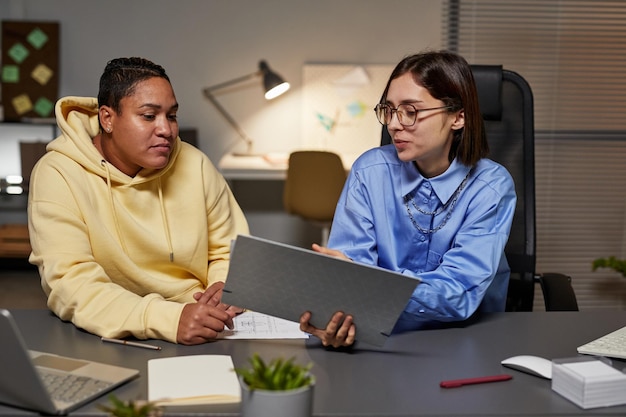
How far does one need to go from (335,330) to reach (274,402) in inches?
15.6

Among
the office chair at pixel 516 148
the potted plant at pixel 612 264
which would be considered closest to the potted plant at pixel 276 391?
the office chair at pixel 516 148

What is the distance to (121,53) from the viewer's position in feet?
15.0

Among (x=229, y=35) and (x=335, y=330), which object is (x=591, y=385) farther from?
(x=229, y=35)

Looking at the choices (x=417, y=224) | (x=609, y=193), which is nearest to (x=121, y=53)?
(x=609, y=193)

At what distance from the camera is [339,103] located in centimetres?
454

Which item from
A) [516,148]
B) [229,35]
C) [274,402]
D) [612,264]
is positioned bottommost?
[612,264]

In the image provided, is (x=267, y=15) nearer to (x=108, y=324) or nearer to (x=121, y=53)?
(x=121, y=53)

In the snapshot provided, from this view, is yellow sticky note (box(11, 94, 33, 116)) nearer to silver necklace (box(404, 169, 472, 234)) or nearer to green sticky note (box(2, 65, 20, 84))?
green sticky note (box(2, 65, 20, 84))

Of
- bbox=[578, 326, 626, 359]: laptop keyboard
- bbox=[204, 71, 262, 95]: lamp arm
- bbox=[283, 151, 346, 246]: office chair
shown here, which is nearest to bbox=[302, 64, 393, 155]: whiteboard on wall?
bbox=[204, 71, 262, 95]: lamp arm

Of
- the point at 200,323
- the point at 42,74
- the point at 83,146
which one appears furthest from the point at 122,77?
the point at 42,74

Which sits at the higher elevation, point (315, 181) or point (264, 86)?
point (264, 86)

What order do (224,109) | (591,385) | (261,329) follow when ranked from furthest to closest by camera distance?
(224,109), (261,329), (591,385)

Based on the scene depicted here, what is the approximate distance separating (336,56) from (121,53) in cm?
127

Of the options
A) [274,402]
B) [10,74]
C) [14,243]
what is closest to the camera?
[274,402]
